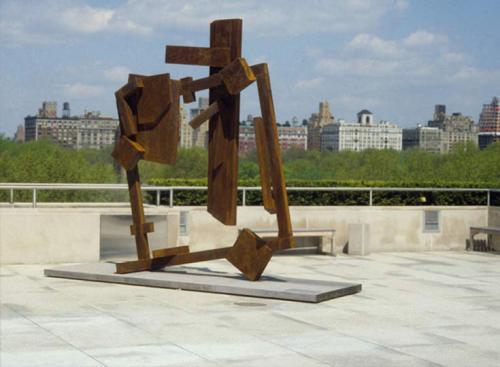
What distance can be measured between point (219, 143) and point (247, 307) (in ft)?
9.14

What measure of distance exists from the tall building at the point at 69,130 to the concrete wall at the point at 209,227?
95619mm

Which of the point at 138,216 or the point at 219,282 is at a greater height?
the point at 138,216

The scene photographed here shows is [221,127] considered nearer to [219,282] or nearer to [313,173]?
[219,282]

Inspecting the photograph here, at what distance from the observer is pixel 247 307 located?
11352mm

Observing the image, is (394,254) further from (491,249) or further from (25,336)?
(25,336)

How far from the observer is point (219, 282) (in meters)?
12.8

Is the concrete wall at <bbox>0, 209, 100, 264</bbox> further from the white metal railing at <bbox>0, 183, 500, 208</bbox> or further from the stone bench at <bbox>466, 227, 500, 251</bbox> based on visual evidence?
the stone bench at <bbox>466, 227, 500, 251</bbox>

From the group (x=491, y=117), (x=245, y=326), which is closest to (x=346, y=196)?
(x=245, y=326)

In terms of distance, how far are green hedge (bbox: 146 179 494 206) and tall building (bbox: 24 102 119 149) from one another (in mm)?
94612

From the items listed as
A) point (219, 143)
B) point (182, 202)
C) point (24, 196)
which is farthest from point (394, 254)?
point (24, 196)

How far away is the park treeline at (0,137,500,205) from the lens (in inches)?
778

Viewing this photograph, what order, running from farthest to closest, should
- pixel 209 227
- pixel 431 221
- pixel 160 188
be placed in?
pixel 431 221 → pixel 209 227 → pixel 160 188

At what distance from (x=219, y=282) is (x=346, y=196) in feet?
24.5

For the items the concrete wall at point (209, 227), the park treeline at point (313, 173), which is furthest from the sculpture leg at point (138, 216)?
the park treeline at point (313, 173)
